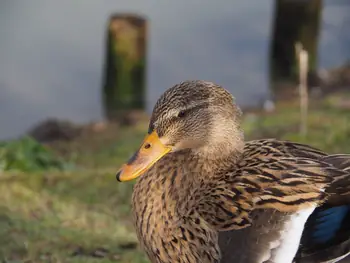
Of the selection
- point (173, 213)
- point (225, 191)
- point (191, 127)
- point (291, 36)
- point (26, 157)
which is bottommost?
point (26, 157)

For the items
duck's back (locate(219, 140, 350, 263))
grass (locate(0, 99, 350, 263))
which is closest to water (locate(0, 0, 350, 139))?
grass (locate(0, 99, 350, 263))

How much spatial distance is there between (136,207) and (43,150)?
269 cm

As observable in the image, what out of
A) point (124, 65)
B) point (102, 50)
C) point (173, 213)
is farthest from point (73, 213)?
point (102, 50)

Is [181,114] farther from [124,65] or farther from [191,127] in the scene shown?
[124,65]

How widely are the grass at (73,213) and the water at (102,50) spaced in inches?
189

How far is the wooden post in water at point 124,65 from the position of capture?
11.4 metres

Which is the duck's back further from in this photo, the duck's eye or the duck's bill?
the duck's eye

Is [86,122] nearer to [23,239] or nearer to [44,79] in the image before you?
[44,79]

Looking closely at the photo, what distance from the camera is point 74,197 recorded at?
569cm

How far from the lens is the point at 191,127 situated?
379 cm

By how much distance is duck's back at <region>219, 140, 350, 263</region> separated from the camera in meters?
3.41

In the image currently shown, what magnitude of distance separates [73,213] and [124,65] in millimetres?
6704

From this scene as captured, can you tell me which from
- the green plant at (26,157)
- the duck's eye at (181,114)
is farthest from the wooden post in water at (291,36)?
the duck's eye at (181,114)

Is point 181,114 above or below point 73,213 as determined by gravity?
above
